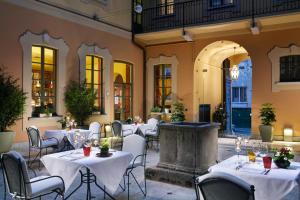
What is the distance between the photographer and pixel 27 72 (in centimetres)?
812

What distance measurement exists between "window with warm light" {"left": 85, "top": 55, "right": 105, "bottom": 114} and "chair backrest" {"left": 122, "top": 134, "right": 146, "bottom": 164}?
17.6ft

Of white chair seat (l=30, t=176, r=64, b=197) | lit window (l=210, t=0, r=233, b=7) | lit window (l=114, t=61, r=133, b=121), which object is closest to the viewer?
white chair seat (l=30, t=176, r=64, b=197)

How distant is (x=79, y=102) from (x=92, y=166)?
17.9ft

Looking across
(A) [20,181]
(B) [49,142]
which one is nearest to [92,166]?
(A) [20,181]

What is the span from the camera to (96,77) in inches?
416

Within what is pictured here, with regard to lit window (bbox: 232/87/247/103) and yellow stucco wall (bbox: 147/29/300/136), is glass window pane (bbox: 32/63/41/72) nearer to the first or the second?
yellow stucco wall (bbox: 147/29/300/136)

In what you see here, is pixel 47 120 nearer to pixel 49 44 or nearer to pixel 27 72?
pixel 27 72

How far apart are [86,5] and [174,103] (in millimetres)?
4593

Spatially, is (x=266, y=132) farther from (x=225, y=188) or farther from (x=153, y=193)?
(x=225, y=188)

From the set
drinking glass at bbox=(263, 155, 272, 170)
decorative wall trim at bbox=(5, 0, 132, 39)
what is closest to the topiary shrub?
decorative wall trim at bbox=(5, 0, 132, 39)

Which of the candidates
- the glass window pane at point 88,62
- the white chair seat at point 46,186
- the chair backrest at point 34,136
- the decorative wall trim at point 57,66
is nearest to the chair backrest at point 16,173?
the white chair seat at point 46,186

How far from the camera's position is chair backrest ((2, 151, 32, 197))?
3191 mm

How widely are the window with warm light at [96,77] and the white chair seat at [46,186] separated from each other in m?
6.52

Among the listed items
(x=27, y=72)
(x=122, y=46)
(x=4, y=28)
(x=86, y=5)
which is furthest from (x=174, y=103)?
(x=4, y=28)
